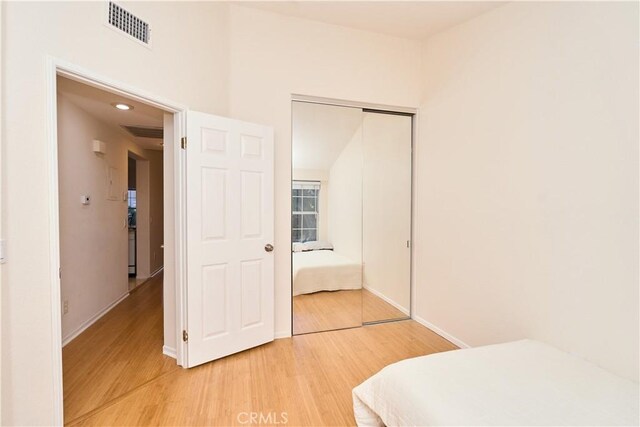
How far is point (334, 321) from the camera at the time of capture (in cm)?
318

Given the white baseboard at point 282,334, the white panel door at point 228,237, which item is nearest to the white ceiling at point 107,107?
the white panel door at point 228,237

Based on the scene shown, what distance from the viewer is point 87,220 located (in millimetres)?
3107

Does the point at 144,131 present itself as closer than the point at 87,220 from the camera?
No

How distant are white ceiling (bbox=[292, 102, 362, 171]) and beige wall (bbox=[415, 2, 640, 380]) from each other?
85 cm

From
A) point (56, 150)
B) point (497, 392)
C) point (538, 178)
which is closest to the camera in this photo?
point (497, 392)

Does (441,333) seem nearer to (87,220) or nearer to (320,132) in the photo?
(320,132)

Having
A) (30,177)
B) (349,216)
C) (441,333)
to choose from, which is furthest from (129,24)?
(441,333)

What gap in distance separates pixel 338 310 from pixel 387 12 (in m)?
2.95

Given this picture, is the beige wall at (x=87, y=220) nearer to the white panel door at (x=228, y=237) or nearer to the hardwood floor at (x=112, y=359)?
Result: the hardwood floor at (x=112, y=359)

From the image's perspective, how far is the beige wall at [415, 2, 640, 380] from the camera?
1.64 meters

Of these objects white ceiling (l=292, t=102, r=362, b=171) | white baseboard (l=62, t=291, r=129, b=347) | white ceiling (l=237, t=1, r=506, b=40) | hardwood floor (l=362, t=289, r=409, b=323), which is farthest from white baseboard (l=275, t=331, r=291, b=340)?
white ceiling (l=237, t=1, r=506, b=40)

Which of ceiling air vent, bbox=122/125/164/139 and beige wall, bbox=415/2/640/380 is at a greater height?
ceiling air vent, bbox=122/125/164/139

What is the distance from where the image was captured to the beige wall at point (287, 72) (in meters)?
2.72

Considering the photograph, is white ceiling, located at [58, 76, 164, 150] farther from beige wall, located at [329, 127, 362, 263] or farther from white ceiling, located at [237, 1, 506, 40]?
beige wall, located at [329, 127, 362, 263]
